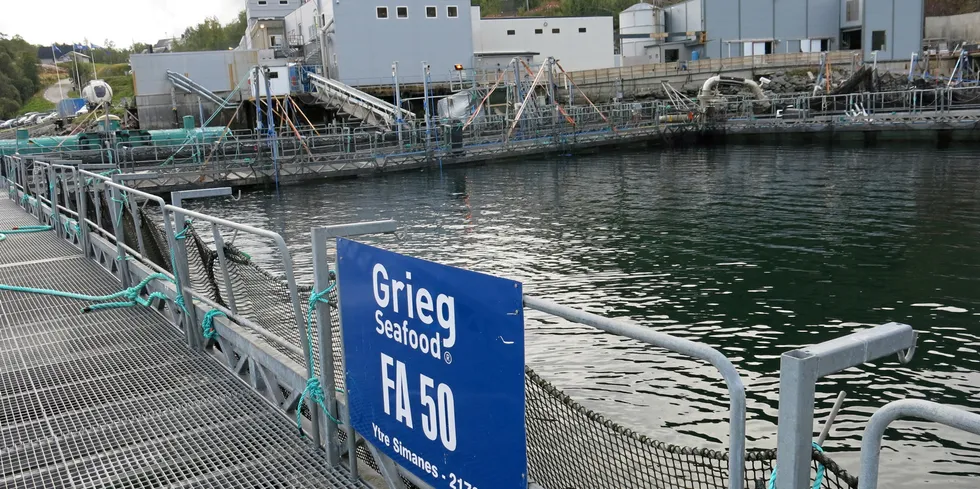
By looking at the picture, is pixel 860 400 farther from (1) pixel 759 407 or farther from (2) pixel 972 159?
(2) pixel 972 159

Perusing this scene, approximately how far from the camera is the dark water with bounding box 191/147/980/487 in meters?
10.0

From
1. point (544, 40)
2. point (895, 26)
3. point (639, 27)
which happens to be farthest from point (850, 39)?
point (544, 40)

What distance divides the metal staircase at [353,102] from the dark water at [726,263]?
639 inches

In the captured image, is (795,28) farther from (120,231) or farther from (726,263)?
(120,231)

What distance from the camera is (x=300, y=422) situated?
5648 mm

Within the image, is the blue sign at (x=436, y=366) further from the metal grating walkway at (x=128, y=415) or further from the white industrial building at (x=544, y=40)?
the white industrial building at (x=544, y=40)

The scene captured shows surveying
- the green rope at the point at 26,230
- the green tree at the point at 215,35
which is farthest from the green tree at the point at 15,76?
the green rope at the point at 26,230

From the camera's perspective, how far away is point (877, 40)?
224ft

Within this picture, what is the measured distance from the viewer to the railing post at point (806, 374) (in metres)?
2.26

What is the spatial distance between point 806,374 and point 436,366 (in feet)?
6.07

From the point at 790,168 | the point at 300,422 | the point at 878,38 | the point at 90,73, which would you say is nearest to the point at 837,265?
the point at 300,422

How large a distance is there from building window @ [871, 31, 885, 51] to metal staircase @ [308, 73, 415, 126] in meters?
42.5

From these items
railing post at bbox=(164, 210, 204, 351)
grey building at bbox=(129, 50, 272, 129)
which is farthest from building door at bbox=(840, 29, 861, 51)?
railing post at bbox=(164, 210, 204, 351)

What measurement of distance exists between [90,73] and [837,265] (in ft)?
486
